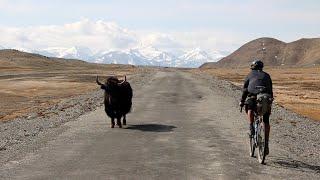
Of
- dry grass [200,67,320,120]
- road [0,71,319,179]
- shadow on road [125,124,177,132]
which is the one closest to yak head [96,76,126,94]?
road [0,71,319,179]

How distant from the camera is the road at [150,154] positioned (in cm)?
1173

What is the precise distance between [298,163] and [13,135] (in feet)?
35.0

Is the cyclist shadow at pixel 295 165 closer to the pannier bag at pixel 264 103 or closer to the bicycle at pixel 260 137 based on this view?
the bicycle at pixel 260 137

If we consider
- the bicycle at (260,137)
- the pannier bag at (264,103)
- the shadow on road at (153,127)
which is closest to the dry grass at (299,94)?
the shadow on road at (153,127)

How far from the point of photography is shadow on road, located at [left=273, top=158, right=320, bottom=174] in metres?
12.5

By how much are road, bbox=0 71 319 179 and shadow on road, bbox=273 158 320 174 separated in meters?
0.13

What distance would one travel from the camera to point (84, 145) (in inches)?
616

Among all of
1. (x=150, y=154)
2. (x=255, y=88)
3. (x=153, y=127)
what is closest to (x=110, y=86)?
(x=153, y=127)

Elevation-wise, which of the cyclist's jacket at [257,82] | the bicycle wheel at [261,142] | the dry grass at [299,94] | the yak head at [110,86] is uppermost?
the cyclist's jacket at [257,82]

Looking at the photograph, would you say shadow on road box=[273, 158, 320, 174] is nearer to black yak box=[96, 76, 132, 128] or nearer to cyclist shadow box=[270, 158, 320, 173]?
cyclist shadow box=[270, 158, 320, 173]

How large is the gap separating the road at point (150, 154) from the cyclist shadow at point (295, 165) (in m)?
0.12

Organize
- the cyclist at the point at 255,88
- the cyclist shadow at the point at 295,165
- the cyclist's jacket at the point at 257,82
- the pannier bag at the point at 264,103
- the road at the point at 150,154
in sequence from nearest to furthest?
1. the road at the point at 150,154
2. the pannier bag at the point at 264,103
3. the cyclist shadow at the point at 295,165
4. the cyclist at the point at 255,88
5. the cyclist's jacket at the point at 257,82

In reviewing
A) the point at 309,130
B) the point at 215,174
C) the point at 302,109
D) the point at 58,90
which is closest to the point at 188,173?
the point at 215,174

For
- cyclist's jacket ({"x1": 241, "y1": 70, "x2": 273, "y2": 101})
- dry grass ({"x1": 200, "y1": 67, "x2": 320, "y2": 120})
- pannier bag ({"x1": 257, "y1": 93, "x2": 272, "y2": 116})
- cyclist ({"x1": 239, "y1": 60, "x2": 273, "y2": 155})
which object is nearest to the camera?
pannier bag ({"x1": 257, "y1": 93, "x2": 272, "y2": 116})
